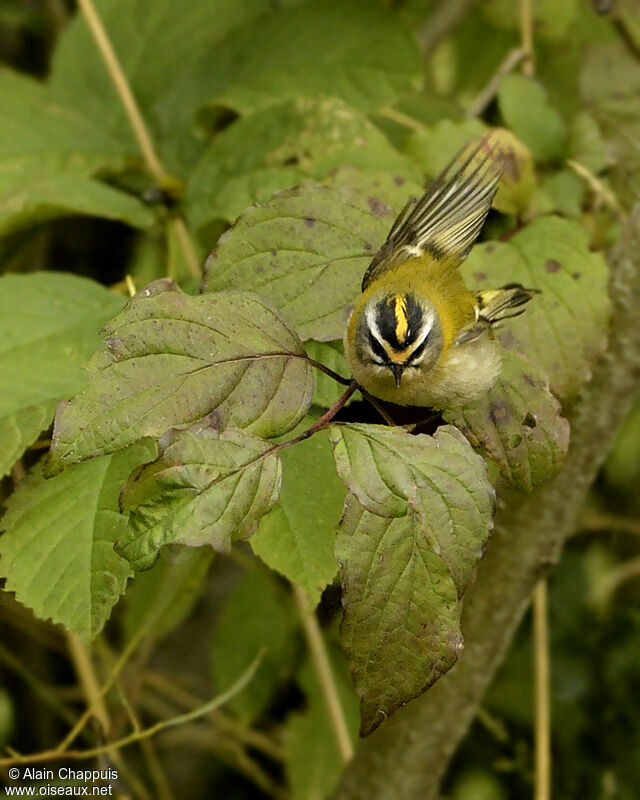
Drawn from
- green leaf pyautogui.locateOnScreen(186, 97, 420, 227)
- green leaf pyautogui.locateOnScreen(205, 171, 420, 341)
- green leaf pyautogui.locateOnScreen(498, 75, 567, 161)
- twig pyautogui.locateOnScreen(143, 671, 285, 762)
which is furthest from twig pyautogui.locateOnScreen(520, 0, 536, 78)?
twig pyautogui.locateOnScreen(143, 671, 285, 762)

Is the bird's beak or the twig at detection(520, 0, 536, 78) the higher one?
the twig at detection(520, 0, 536, 78)

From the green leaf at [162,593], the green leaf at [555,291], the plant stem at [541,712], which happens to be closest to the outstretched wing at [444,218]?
the green leaf at [555,291]

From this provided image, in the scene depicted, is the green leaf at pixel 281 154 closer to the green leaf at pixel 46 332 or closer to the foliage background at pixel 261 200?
the foliage background at pixel 261 200

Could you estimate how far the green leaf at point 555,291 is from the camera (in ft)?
2.91

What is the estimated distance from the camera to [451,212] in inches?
32.3

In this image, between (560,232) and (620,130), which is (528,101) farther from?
(560,232)

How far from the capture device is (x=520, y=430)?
2.42 feet

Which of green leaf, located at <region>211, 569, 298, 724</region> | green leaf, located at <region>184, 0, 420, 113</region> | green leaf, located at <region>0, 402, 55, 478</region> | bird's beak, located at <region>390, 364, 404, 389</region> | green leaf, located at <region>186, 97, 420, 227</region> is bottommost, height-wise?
green leaf, located at <region>211, 569, 298, 724</region>

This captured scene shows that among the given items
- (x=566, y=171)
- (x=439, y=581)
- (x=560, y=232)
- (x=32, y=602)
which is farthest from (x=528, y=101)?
(x=32, y=602)

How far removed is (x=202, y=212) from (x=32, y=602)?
2.10 ft

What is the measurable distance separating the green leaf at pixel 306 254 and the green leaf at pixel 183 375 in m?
0.09

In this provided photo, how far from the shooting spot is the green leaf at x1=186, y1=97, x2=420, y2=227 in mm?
1069

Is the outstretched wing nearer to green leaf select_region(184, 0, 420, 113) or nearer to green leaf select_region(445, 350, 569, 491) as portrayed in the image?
green leaf select_region(445, 350, 569, 491)

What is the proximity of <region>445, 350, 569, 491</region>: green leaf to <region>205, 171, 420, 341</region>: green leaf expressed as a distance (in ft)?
0.49
